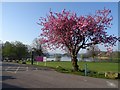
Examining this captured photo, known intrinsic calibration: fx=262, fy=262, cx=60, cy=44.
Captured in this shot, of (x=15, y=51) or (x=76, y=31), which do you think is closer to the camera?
(x=76, y=31)

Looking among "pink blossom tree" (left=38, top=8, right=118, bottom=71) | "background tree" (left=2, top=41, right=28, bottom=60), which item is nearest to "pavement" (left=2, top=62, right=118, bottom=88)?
"pink blossom tree" (left=38, top=8, right=118, bottom=71)

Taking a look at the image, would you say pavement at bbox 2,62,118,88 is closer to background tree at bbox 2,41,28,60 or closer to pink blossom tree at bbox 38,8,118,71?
pink blossom tree at bbox 38,8,118,71

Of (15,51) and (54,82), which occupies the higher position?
(15,51)

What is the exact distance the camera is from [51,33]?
92.1 feet

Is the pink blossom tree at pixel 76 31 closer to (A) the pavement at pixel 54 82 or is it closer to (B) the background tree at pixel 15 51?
(A) the pavement at pixel 54 82

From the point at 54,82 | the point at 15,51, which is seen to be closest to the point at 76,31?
the point at 54,82

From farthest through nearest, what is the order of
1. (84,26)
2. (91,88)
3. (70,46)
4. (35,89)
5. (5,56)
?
(5,56) → (70,46) → (84,26) → (91,88) → (35,89)

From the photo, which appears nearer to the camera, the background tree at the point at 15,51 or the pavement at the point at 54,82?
the pavement at the point at 54,82

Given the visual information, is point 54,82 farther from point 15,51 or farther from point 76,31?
point 15,51

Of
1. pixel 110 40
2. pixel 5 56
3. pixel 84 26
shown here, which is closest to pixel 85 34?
pixel 84 26

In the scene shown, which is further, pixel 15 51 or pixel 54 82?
pixel 15 51

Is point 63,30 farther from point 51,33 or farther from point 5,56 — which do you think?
point 5,56

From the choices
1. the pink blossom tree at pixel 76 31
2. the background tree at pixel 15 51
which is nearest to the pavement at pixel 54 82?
the pink blossom tree at pixel 76 31

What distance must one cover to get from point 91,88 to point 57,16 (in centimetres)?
1453
